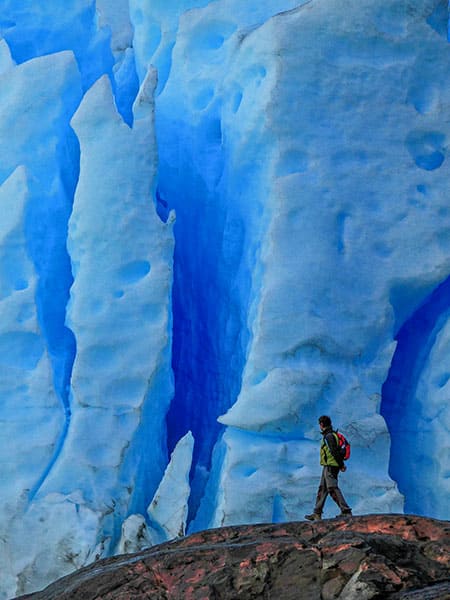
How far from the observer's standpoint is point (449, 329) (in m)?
6.10

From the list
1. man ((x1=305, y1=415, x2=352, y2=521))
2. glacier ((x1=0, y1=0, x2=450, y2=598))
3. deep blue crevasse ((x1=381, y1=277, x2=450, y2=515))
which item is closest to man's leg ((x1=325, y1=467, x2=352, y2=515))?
man ((x1=305, y1=415, x2=352, y2=521))

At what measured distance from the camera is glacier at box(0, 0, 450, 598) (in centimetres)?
579

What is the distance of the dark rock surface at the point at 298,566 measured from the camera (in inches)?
121

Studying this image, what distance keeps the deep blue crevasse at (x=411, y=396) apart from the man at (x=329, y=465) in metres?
1.19

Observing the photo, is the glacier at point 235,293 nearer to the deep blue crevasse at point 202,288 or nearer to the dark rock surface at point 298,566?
the deep blue crevasse at point 202,288

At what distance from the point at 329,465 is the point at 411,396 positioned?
142 centimetres

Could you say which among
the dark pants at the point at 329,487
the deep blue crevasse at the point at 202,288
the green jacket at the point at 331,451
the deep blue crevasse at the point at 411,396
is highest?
the deep blue crevasse at the point at 202,288

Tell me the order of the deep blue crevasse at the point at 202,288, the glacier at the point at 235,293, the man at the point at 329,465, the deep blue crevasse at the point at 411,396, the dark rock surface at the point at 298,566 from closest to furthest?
the dark rock surface at the point at 298,566 → the man at the point at 329,465 → the glacier at the point at 235,293 → the deep blue crevasse at the point at 411,396 → the deep blue crevasse at the point at 202,288

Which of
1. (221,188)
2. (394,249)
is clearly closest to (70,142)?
(221,188)

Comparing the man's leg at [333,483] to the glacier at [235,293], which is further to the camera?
the glacier at [235,293]

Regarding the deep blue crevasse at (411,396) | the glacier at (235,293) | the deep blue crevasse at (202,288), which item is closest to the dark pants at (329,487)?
the glacier at (235,293)

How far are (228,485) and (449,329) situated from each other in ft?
5.43

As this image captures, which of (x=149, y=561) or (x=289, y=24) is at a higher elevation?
(x=289, y=24)

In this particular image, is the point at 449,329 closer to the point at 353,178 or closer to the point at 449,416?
the point at 449,416
